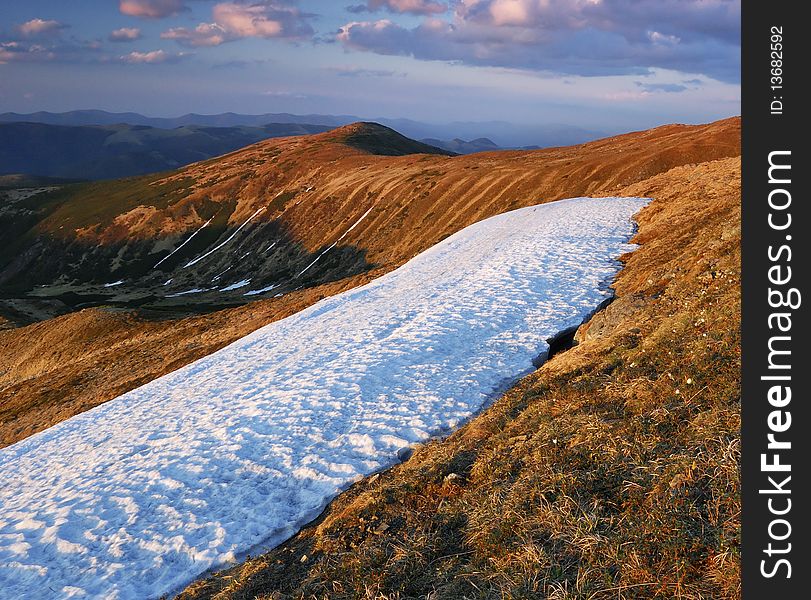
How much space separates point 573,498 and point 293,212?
132 m

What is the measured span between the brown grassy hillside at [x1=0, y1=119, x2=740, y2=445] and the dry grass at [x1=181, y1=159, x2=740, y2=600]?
2712 centimetres

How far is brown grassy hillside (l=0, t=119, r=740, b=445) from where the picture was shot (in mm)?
38719

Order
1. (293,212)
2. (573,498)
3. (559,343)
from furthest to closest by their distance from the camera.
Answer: (293,212) < (559,343) < (573,498)

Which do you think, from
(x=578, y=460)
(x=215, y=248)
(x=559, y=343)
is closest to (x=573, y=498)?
(x=578, y=460)

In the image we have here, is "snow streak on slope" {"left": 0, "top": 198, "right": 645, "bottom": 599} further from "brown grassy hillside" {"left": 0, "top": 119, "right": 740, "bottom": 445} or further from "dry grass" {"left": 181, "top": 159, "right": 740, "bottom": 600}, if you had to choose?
"brown grassy hillside" {"left": 0, "top": 119, "right": 740, "bottom": 445}

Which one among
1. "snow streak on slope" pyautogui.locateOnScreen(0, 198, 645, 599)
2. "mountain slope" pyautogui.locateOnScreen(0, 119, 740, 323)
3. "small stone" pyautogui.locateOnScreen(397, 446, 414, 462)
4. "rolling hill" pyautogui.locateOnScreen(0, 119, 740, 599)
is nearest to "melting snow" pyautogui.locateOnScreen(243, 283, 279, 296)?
"mountain slope" pyautogui.locateOnScreen(0, 119, 740, 323)

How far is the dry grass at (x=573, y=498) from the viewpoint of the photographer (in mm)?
6668

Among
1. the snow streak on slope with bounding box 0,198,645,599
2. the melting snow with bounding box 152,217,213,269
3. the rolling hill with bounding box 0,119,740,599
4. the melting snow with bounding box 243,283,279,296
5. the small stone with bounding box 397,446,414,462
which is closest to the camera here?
the rolling hill with bounding box 0,119,740,599

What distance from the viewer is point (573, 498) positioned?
8.09 meters

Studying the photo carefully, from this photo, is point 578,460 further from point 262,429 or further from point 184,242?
point 184,242

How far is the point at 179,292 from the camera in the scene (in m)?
116

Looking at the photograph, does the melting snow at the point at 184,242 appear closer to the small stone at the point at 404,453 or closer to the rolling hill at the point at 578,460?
the rolling hill at the point at 578,460

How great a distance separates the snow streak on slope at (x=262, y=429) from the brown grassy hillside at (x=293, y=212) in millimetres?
15594

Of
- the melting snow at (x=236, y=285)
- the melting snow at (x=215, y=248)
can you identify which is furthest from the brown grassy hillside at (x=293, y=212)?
the melting snow at (x=236, y=285)
